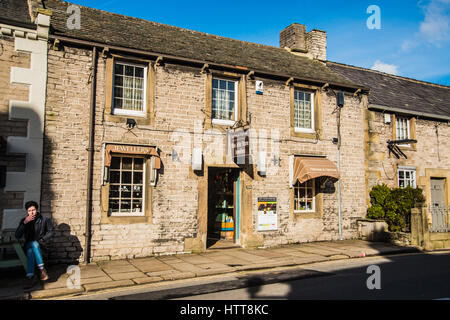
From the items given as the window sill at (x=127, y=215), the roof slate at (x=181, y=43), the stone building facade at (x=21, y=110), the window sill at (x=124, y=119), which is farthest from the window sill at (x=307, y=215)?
the stone building facade at (x=21, y=110)

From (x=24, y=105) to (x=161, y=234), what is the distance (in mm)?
4874

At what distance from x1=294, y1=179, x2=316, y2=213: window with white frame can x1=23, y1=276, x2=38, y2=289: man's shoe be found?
27.1 feet

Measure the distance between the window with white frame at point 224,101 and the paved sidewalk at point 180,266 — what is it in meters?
4.17

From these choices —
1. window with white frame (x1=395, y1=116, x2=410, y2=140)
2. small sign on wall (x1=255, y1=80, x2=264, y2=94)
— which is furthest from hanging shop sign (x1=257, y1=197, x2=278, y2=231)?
window with white frame (x1=395, y1=116, x2=410, y2=140)

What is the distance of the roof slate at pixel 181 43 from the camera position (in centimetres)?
1082

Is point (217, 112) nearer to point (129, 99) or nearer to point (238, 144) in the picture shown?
point (238, 144)

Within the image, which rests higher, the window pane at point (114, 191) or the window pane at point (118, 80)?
the window pane at point (118, 80)

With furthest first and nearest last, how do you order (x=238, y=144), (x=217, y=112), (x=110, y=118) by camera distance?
(x=217, y=112)
(x=238, y=144)
(x=110, y=118)

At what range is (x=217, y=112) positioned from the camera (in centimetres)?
1192

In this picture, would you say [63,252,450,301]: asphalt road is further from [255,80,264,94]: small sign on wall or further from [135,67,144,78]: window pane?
[135,67,144,78]: window pane

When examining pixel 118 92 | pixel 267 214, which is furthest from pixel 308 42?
pixel 118 92

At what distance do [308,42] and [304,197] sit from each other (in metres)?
7.19

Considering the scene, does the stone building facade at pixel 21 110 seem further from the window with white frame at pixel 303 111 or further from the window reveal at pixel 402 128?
the window reveal at pixel 402 128
